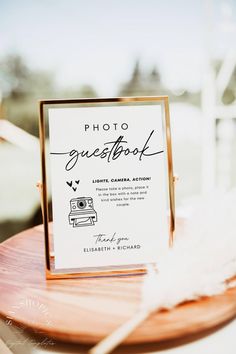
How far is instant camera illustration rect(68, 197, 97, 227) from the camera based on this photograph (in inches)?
33.9

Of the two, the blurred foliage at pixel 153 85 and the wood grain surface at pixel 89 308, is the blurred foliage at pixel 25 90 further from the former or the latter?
the wood grain surface at pixel 89 308

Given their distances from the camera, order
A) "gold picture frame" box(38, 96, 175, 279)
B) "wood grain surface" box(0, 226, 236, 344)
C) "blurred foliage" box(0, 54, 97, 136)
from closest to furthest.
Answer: "wood grain surface" box(0, 226, 236, 344) → "gold picture frame" box(38, 96, 175, 279) → "blurred foliage" box(0, 54, 97, 136)

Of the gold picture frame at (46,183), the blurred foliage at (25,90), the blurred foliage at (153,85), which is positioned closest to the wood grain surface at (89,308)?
the gold picture frame at (46,183)

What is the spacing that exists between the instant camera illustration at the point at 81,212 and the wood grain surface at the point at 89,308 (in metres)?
0.13

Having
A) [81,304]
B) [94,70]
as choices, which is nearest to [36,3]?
[94,70]

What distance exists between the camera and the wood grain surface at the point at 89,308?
2.16ft

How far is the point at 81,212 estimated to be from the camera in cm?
86

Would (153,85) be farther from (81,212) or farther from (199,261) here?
(199,261)

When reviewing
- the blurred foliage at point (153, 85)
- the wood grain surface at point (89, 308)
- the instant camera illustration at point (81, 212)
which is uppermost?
the blurred foliage at point (153, 85)

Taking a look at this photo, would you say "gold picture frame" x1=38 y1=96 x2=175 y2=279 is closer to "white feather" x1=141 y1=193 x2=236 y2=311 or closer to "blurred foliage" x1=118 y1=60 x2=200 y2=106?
"white feather" x1=141 y1=193 x2=236 y2=311

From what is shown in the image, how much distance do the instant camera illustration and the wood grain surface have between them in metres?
0.13

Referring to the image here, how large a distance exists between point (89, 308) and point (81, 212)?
22 centimetres

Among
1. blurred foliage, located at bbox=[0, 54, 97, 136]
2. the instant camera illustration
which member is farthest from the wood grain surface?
blurred foliage, located at bbox=[0, 54, 97, 136]

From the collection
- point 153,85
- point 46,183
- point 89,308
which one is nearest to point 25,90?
point 153,85
